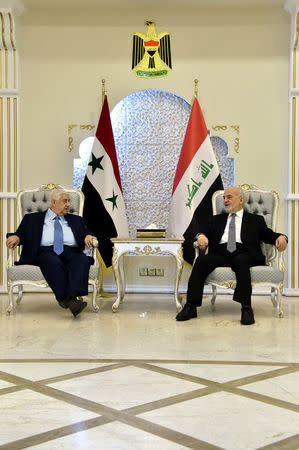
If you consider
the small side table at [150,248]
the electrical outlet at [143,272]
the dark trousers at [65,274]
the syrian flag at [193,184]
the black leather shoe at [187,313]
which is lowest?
the black leather shoe at [187,313]

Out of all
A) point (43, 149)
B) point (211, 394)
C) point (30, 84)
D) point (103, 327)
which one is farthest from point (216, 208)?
point (211, 394)

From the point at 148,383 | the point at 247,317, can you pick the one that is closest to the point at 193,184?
the point at 247,317

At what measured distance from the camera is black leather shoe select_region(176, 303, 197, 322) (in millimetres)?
4578

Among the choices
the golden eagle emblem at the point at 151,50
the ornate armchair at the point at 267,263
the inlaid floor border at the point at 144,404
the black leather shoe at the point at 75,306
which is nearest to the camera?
the inlaid floor border at the point at 144,404

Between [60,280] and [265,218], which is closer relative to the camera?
[60,280]

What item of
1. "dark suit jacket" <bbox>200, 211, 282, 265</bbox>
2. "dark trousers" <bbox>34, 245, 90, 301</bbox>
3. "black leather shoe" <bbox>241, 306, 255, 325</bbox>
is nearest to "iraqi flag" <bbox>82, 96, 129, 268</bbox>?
"dark trousers" <bbox>34, 245, 90, 301</bbox>

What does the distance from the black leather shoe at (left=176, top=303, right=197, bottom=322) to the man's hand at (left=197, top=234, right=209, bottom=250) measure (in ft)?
1.63

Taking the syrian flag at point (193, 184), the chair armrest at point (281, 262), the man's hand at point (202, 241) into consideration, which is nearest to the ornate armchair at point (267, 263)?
the chair armrest at point (281, 262)

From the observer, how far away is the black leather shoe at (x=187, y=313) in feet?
15.0

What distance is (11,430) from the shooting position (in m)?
2.09

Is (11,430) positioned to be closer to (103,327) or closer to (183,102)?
(103,327)

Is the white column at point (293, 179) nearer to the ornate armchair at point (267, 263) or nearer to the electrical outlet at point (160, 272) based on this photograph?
the ornate armchair at point (267, 263)

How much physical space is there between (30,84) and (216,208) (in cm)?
247

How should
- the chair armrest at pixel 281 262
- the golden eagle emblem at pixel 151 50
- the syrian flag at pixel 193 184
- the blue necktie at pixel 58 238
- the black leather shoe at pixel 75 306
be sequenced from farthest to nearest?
the golden eagle emblem at pixel 151 50
the syrian flag at pixel 193 184
the blue necktie at pixel 58 238
the chair armrest at pixel 281 262
the black leather shoe at pixel 75 306
